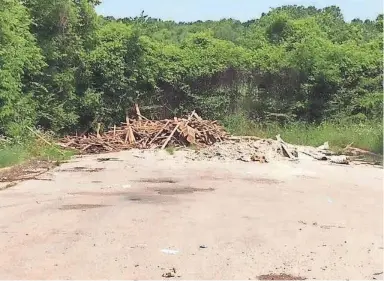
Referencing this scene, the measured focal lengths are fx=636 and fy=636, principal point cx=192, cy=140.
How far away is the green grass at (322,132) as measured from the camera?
70.2 feet

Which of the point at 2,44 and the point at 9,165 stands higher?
the point at 2,44

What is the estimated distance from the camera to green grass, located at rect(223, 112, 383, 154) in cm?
2141

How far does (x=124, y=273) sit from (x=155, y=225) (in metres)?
2.37

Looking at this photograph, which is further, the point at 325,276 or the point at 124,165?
the point at 124,165

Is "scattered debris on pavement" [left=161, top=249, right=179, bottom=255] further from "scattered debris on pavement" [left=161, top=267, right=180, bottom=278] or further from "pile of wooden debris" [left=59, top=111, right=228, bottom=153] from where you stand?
"pile of wooden debris" [left=59, top=111, right=228, bottom=153]

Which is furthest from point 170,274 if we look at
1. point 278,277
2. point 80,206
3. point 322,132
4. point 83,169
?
point 322,132

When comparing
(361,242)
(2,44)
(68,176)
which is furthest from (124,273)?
(2,44)

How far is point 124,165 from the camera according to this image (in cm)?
1711

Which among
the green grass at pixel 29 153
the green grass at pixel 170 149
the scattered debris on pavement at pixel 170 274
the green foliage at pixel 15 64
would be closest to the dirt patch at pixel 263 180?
the green grass at pixel 170 149

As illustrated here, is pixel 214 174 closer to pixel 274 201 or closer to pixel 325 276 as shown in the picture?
pixel 274 201

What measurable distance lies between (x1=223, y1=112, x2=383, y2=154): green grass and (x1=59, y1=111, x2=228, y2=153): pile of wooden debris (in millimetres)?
2988

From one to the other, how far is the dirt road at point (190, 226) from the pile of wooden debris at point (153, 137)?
18.5 ft

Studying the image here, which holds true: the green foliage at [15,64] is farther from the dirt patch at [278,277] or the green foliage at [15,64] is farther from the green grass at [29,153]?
the dirt patch at [278,277]

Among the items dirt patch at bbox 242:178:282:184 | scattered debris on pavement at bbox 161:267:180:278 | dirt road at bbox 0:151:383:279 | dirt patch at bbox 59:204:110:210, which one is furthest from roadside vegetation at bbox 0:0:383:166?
scattered debris on pavement at bbox 161:267:180:278
